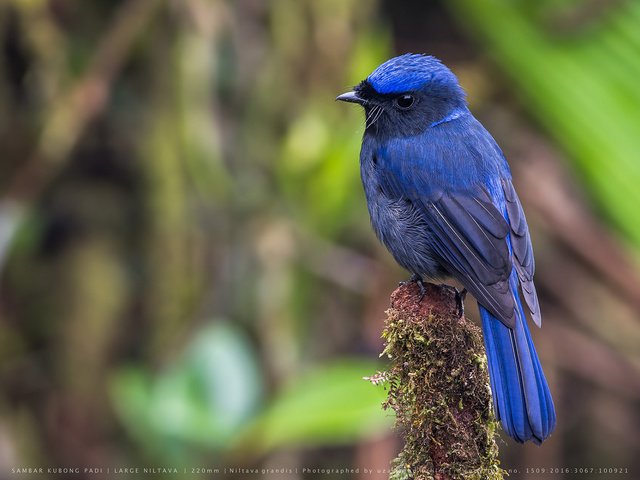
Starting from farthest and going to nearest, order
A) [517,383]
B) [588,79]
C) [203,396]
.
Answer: [588,79] → [203,396] → [517,383]

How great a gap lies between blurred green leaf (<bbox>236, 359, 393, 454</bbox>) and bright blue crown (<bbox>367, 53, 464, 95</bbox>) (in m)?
1.15

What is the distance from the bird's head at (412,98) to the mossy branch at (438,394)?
124 centimetres

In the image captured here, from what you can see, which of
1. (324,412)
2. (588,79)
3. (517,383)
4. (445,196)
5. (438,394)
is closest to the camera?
(438,394)

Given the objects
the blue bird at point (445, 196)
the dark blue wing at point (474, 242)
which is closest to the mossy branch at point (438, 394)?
the blue bird at point (445, 196)

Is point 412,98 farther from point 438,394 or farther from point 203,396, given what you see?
point 438,394

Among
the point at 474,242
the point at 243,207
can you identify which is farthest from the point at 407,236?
the point at 243,207

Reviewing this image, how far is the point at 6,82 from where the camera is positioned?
16.6 feet

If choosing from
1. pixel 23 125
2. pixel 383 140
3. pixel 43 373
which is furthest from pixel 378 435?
pixel 23 125

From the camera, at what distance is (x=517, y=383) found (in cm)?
246

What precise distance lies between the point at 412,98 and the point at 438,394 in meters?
1.68

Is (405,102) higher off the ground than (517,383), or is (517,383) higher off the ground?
(405,102)

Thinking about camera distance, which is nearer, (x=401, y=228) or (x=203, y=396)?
(x=401, y=228)

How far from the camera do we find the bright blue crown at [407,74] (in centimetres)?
354

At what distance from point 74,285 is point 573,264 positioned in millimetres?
2725
